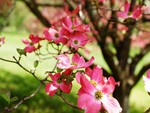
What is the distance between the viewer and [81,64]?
1778 millimetres

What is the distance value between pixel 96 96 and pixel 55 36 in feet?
2.36

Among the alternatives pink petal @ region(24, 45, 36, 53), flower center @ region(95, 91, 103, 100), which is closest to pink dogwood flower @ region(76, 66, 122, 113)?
flower center @ region(95, 91, 103, 100)

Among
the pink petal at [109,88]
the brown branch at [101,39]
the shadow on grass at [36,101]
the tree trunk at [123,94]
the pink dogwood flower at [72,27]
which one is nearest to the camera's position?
the pink petal at [109,88]

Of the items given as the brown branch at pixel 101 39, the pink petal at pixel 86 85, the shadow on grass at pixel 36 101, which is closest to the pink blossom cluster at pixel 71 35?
the pink petal at pixel 86 85

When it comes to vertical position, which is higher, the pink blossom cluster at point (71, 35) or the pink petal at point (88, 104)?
the pink blossom cluster at point (71, 35)

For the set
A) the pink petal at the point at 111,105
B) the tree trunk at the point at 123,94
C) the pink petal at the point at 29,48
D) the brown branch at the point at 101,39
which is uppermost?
the pink petal at the point at 111,105

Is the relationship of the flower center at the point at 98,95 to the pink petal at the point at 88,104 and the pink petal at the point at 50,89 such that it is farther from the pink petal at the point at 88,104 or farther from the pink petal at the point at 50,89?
the pink petal at the point at 50,89

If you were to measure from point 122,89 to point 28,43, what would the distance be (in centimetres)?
295

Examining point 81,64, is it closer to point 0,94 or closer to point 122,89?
point 0,94

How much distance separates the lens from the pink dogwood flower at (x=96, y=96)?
1.50 meters

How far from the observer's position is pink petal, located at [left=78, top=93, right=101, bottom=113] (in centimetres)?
149

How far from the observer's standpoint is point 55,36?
2.16m

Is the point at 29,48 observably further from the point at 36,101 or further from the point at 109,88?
the point at 36,101

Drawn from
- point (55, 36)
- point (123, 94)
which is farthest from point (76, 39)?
point (123, 94)
